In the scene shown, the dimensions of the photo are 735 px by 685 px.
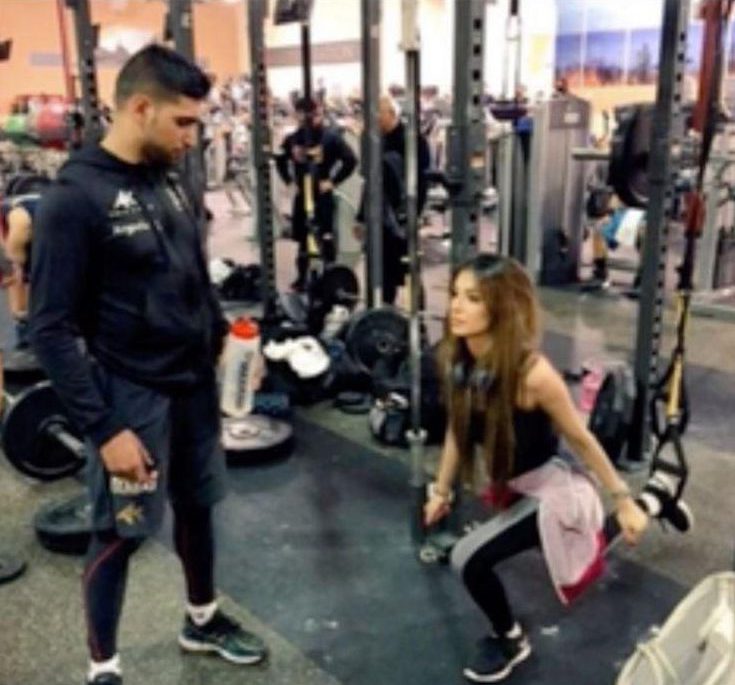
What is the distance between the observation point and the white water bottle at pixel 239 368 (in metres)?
3.00

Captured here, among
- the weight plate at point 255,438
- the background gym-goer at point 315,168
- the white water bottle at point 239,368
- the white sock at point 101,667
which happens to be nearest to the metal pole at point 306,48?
the background gym-goer at point 315,168

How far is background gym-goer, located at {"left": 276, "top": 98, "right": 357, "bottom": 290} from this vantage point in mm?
4570

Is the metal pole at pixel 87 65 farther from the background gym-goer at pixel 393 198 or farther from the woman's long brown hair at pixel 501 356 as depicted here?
the woman's long brown hair at pixel 501 356

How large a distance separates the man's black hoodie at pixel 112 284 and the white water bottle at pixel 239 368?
1.15 meters

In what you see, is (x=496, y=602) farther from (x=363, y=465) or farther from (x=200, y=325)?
(x=363, y=465)

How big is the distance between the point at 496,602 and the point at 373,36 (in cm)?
302

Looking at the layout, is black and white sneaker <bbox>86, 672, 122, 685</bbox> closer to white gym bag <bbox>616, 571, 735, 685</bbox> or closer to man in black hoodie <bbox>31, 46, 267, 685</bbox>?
man in black hoodie <bbox>31, 46, 267, 685</bbox>

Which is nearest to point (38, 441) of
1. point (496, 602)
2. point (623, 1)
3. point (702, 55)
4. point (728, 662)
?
point (496, 602)

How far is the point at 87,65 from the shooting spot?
4098 millimetres

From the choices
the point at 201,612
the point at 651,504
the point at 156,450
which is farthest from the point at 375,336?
the point at 156,450

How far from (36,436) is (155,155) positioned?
153 cm

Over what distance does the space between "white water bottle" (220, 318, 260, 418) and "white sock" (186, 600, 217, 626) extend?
984 millimetres

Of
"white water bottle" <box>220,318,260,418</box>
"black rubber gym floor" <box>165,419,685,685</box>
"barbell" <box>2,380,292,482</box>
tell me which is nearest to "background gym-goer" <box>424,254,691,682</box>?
"black rubber gym floor" <box>165,419,685,685</box>

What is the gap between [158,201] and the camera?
5.55 feet
